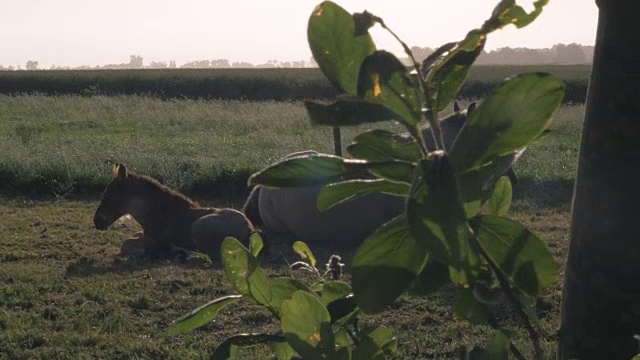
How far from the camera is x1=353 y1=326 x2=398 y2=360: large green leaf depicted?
0.74 meters

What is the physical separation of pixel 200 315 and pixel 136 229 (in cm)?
883

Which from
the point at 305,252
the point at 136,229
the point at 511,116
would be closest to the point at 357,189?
the point at 511,116

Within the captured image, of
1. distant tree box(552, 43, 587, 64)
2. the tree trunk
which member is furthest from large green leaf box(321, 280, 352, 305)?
distant tree box(552, 43, 587, 64)

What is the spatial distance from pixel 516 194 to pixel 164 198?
3813 millimetres

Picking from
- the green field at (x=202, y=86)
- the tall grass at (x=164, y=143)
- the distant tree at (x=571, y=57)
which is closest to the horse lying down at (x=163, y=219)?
the tall grass at (x=164, y=143)

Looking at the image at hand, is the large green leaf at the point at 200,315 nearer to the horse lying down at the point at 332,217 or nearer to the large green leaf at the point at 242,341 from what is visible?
the large green leaf at the point at 242,341

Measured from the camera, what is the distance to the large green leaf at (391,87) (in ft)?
1.95

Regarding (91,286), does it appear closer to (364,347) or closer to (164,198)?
(164,198)

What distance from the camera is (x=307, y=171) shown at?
665mm

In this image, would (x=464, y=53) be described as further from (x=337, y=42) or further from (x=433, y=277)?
(x=433, y=277)

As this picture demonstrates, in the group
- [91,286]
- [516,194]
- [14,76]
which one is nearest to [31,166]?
[91,286]

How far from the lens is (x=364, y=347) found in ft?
2.44

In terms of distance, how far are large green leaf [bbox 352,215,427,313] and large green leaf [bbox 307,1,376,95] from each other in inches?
4.5

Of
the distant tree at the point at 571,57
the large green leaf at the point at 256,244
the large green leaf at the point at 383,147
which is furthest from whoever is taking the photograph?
the distant tree at the point at 571,57
